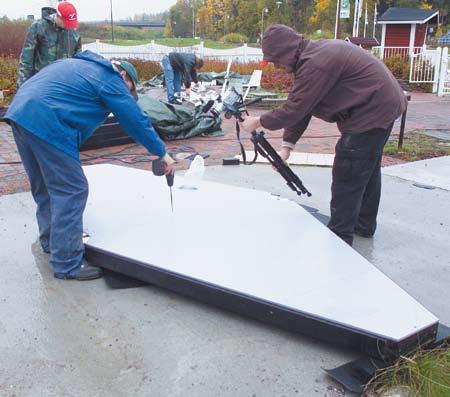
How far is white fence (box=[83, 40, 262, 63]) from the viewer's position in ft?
62.3

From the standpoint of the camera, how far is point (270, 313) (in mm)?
2154

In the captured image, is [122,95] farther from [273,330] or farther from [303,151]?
[303,151]

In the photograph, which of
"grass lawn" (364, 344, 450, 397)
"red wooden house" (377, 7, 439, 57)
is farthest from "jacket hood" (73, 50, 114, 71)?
"red wooden house" (377, 7, 439, 57)

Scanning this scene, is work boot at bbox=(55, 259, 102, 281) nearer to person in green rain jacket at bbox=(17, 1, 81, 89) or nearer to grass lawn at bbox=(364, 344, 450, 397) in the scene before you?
grass lawn at bbox=(364, 344, 450, 397)

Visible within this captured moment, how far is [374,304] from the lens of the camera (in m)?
2.09

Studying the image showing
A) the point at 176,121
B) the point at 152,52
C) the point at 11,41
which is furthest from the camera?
the point at 152,52

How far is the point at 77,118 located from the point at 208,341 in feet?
4.29

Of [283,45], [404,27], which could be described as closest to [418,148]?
[283,45]

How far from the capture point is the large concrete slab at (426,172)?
4836 mm

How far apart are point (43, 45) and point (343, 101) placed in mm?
3120

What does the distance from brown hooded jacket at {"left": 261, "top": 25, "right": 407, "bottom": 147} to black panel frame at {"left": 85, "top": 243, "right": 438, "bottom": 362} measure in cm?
108

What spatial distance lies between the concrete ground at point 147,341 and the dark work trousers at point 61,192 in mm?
153

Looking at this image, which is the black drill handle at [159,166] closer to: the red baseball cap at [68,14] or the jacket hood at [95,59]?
the jacket hood at [95,59]

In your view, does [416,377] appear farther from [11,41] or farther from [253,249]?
[11,41]
